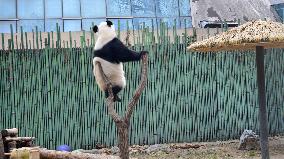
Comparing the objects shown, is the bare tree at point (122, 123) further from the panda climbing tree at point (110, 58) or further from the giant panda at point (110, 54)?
the giant panda at point (110, 54)

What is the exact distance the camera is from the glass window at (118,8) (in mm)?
12836

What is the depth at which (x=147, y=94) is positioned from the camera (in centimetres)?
921

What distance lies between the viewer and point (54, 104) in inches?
350

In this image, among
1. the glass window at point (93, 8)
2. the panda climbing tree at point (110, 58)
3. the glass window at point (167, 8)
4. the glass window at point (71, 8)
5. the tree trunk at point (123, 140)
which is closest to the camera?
the tree trunk at point (123, 140)

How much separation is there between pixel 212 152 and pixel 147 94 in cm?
158

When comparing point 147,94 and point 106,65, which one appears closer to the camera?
point 106,65

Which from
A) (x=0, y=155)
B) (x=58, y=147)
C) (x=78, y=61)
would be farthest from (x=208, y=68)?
(x=0, y=155)

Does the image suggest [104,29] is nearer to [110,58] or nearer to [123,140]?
[110,58]

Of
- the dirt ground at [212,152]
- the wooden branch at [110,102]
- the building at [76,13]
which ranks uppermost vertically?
the building at [76,13]

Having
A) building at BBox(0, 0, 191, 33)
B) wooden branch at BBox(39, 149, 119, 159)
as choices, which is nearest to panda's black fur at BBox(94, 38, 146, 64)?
wooden branch at BBox(39, 149, 119, 159)

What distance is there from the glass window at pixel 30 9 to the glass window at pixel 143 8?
2.34 metres

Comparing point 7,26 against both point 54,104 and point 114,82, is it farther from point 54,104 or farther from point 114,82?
point 114,82

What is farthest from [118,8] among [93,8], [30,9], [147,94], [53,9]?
[147,94]

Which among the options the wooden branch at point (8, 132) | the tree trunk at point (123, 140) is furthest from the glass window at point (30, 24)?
the tree trunk at point (123, 140)
